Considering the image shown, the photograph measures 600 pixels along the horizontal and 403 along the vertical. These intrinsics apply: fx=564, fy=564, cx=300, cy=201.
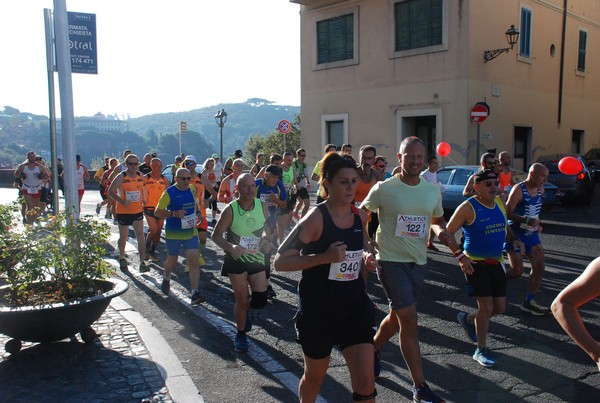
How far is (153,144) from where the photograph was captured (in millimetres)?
173000

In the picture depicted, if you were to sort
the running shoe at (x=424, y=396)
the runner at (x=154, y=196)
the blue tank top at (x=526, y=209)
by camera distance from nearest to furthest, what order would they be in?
the running shoe at (x=424, y=396)
the blue tank top at (x=526, y=209)
the runner at (x=154, y=196)

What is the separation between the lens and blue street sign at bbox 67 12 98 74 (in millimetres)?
8203

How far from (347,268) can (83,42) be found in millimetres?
6618

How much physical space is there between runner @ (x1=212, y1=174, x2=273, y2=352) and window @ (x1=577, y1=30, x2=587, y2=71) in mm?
23754

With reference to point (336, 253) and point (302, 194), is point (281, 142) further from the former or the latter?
point (336, 253)

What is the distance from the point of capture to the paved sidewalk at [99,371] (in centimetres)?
412

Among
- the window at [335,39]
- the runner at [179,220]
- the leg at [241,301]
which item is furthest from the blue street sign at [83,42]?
the window at [335,39]

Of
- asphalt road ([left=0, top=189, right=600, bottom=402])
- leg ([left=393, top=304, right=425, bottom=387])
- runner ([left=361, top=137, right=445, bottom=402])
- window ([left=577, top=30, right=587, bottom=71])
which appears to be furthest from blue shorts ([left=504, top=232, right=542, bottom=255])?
window ([left=577, top=30, right=587, bottom=71])

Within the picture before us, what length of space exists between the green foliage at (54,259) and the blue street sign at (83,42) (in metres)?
3.58

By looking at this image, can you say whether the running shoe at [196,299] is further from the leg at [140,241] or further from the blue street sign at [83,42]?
the blue street sign at [83,42]

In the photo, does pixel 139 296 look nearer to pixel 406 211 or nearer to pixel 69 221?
pixel 69 221

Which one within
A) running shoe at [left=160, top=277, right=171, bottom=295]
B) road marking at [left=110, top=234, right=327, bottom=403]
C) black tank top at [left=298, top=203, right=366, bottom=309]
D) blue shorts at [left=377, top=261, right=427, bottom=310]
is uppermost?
black tank top at [left=298, top=203, right=366, bottom=309]

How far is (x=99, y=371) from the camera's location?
456 centimetres

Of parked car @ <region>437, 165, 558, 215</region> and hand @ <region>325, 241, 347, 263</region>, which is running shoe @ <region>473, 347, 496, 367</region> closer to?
hand @ <region>325, 241, 347, 263</region>
